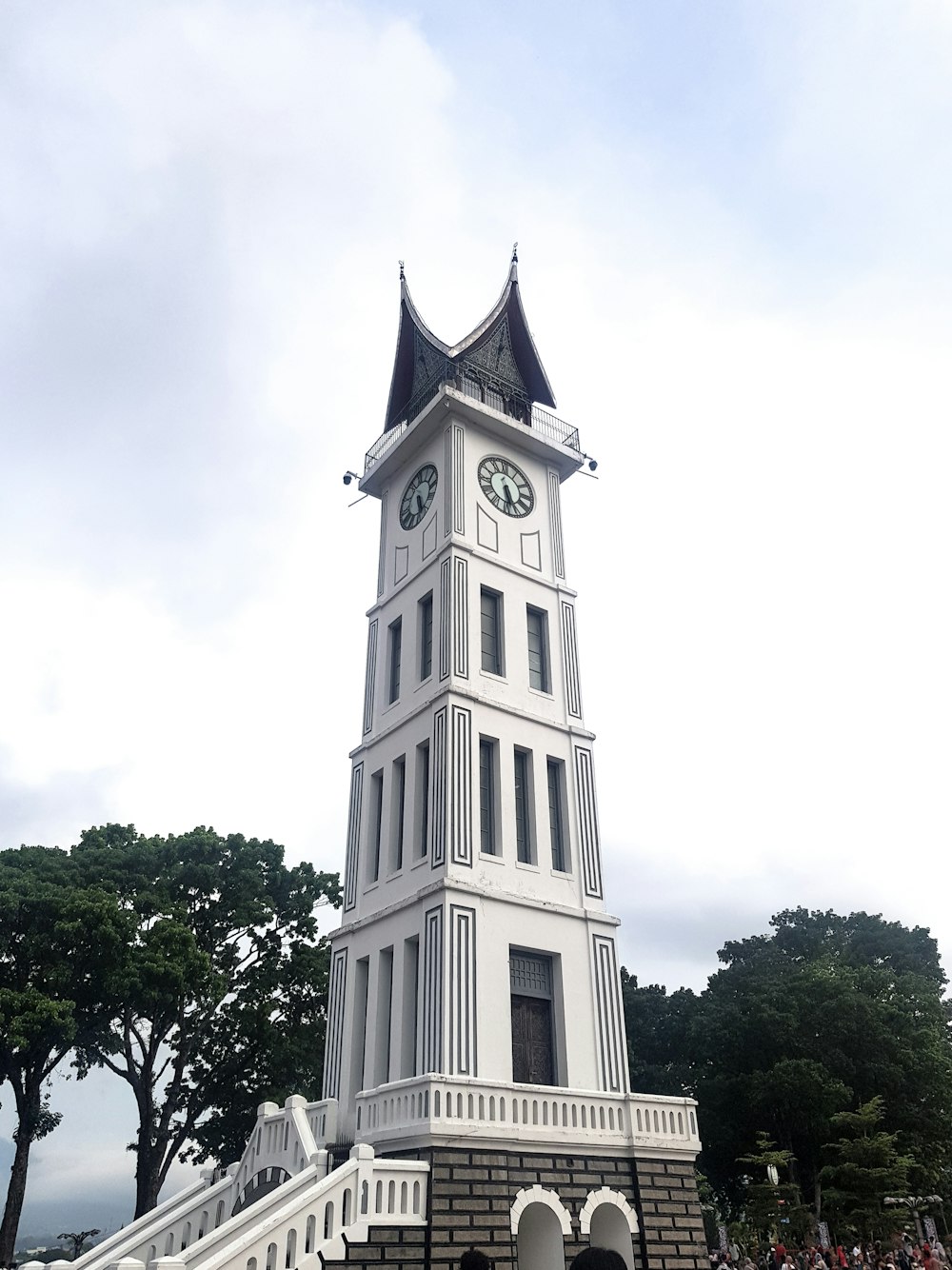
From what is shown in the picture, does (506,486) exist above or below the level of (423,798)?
above

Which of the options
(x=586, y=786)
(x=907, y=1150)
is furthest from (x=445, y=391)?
(x=907, y=1150)

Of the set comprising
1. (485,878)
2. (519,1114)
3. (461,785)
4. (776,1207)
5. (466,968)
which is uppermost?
(461,785)

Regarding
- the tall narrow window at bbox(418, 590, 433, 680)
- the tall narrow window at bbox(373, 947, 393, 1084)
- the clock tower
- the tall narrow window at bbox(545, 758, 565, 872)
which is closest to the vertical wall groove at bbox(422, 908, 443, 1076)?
the clock tower

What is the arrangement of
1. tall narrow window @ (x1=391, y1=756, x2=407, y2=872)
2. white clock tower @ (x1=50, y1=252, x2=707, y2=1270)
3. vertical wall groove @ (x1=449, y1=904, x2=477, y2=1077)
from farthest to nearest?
tall narrow window @ (x1=391, y1=756, x2=407, y2=872) < vertical wall groove @ (x1=449, y1=904, x2=477, y2=1077) < white clock tower @ (x1=50, y1=252, x2=707, y2=1270)

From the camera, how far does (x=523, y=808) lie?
21.8 meters

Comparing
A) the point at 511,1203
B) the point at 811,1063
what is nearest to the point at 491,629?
the point at 511,1203

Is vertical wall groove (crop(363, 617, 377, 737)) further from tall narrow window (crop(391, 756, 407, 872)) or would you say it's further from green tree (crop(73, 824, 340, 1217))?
green tree (crop(73, 824, 340, 1217))

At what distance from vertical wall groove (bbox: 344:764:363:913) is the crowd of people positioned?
44.1 feet

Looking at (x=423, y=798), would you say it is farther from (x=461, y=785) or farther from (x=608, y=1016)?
(x=608, y=1016)

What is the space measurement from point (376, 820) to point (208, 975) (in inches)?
374

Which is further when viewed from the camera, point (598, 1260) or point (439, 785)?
point (439, 785)

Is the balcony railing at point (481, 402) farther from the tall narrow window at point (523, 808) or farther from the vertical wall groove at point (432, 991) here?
the vertical wall groove at point (432, 991)

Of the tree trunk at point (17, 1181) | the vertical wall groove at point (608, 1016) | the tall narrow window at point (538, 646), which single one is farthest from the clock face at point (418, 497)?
the tree trunk at point (17, 1181)

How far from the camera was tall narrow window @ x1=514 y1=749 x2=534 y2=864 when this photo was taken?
21156 millimetres
